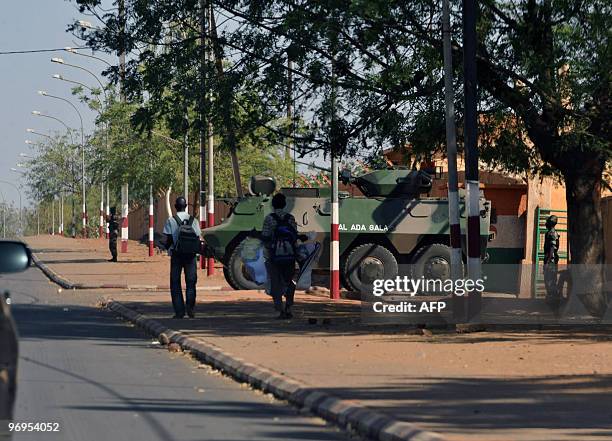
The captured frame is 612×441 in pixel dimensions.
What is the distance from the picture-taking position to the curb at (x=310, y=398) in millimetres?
8461

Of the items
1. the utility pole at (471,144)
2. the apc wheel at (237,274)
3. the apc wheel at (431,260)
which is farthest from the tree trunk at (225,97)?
the apc wheel at (431,260)

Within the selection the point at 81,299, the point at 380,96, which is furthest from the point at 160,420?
the point at 81,299

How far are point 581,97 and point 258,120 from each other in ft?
19.1

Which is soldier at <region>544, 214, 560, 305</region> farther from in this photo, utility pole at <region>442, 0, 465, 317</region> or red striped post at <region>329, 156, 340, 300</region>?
red striped post at <region>329, 156, 340, 300</region>

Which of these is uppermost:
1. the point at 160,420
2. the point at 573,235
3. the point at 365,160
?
the point at 365,160

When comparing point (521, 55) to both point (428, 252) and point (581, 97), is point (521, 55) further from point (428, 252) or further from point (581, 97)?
point (428, 252)

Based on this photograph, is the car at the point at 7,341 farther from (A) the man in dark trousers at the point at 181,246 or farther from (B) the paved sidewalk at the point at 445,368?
(A) the man in dark trousers at the point at 181,246

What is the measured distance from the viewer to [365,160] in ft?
72.9

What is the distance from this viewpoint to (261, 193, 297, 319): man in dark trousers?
755 inches

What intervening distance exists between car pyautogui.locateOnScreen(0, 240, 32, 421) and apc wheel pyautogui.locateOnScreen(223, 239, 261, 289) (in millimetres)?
21496

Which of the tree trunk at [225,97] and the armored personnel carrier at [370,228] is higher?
the tree trunk at [225,97]

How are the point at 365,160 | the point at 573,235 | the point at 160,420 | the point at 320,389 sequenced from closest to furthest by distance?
the point at 160,420, the point at 320,389, the point at 573,235, the point at 365,160

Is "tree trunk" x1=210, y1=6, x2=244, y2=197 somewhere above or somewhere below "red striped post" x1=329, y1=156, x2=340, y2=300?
above

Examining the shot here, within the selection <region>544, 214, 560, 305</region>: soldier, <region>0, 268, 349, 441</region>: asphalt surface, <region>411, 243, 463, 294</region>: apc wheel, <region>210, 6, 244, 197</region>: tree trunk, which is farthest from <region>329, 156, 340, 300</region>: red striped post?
<region>0, 268, 349, 441</region>: asphalt surface
